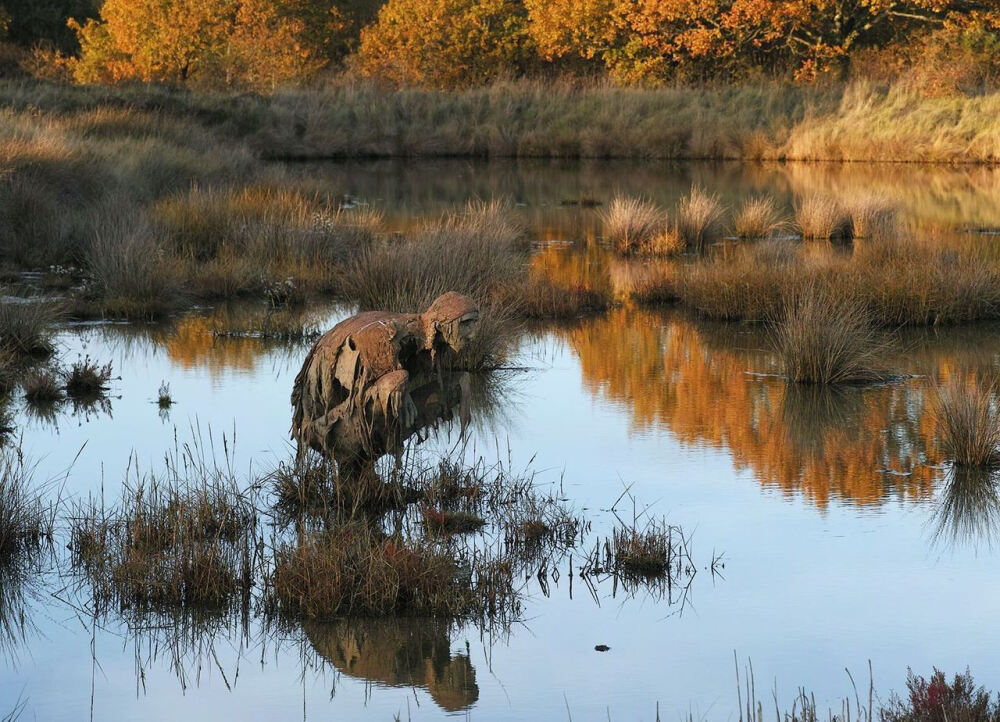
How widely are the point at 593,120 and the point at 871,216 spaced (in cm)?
1858

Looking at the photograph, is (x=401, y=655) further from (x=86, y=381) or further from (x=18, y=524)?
(x=86, y=381)

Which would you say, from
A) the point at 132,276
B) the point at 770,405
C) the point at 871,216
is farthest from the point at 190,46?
the point at 770,405

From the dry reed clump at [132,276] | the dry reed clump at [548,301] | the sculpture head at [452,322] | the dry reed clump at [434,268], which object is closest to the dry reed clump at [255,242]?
the dry reed clump at [132,276]

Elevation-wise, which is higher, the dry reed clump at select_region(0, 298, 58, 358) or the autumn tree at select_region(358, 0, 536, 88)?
the autumn tree at select_region(358, 0, 536, 88)

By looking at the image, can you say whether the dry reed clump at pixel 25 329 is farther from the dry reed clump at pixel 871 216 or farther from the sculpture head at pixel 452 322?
the dry reed clump at pixel 871 216

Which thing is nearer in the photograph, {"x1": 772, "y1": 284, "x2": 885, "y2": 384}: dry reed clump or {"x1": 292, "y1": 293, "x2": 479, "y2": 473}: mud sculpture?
{"x1": 292, "y1": 293, "x2": 479, "y2": 473}: mud sculpture

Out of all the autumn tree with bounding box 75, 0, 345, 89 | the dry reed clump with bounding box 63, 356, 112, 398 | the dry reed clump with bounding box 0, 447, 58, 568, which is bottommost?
the dry reed clump with bounding box 63, 356, 112, 398

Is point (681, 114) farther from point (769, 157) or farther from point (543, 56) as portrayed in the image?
point (543, 56)

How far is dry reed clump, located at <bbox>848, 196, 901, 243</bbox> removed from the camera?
1769 centimetres

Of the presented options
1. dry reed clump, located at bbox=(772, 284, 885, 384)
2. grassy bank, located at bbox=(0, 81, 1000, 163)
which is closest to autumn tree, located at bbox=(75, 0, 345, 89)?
grassy bank, located at bbox=(0, 81, 1000, 163)

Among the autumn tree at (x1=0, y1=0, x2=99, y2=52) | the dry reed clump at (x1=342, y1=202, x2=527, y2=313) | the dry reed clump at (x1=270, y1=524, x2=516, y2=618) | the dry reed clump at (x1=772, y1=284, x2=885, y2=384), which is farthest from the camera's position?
the autumn tree at (x1=0, y1=0, x2=99, y2=52)

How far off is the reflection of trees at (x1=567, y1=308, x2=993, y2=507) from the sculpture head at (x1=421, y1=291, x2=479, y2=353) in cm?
243

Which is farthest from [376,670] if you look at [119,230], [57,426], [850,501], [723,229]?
[723,229]

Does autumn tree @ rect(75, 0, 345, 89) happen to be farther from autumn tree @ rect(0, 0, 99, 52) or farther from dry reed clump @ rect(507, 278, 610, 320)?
dry reed clump @ rect(507, 278, 610, 320)
